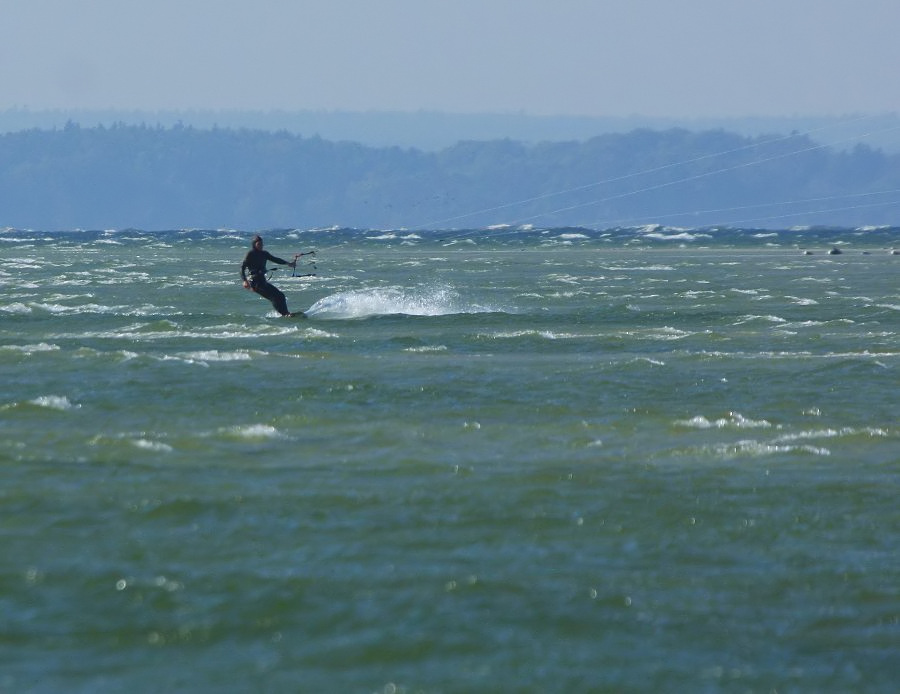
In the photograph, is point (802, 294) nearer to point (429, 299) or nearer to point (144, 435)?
point (429, 299)

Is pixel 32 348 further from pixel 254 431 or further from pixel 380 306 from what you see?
pixel 380 306

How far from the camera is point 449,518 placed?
575 inches

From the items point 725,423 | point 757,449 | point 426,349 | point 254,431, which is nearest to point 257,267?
point 426,349

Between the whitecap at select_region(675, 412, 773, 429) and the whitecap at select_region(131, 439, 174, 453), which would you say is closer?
the whitecap at select_region(131, 439, 174, 453)

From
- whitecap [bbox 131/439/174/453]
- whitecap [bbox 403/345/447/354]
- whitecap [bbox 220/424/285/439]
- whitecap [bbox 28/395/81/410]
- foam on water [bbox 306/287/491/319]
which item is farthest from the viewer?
foam on water [bbox 306/287/491/319]

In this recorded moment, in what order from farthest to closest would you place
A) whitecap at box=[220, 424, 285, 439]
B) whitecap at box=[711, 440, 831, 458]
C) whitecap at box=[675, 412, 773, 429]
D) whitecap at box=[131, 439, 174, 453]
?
whitecap at box=[675, 412, 773, 429]
whitecap at box=[220, 424, 285, 439]
whitecap at box=[131, 439, 174, 453]
whitecap at box=[711, 440, 831, 458]

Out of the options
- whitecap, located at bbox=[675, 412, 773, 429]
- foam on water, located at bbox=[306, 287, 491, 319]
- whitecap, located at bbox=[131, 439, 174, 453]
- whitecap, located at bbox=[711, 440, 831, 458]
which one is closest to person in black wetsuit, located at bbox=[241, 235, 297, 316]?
foam on water, located at bbox=[306, 287, 491, 319]

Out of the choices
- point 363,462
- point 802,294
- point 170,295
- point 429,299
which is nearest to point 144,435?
point 363,462

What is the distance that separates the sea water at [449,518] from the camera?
1074 centimetres

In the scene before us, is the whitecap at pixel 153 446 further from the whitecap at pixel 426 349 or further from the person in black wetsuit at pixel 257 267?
the person in black wetsuit at pixel 257 267

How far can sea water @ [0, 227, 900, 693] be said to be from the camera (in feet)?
35.2

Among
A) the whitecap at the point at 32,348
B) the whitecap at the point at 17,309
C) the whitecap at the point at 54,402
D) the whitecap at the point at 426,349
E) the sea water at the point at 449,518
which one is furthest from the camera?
the whitecap at the point at 17,309

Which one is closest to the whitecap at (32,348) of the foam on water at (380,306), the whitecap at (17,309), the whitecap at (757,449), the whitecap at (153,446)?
the foam on water at (380,306)

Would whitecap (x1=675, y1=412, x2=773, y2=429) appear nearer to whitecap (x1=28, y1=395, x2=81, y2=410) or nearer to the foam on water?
whitecap (x1=28, y1=395, x2=81, y2=410)
